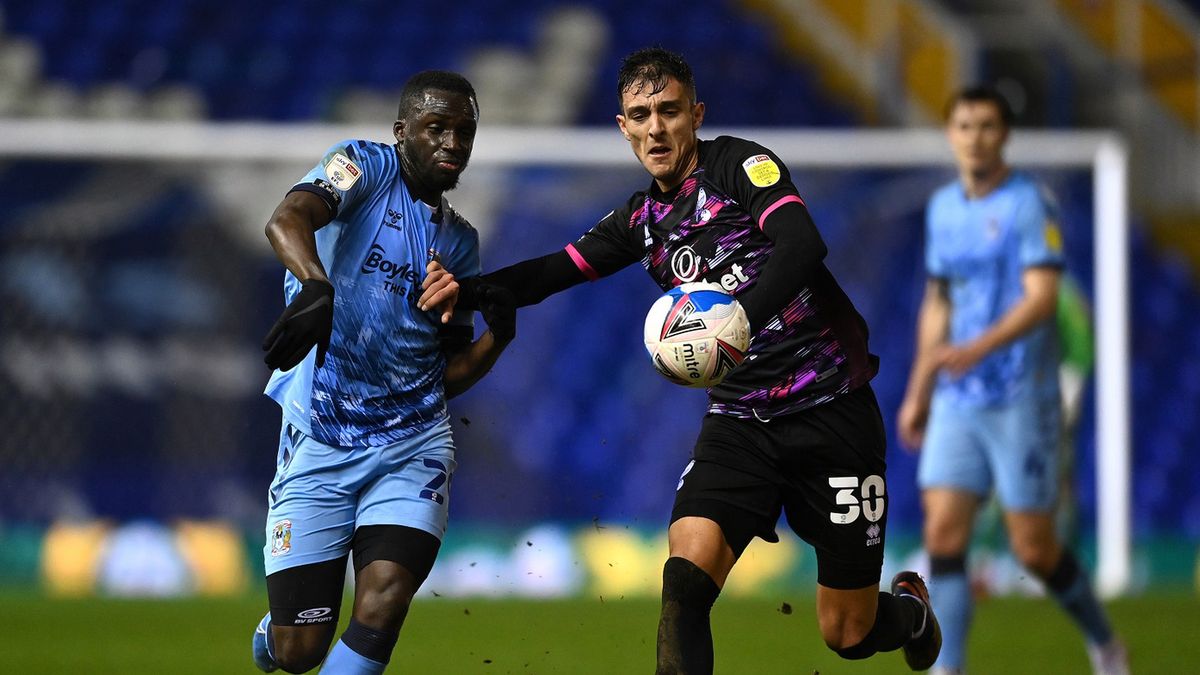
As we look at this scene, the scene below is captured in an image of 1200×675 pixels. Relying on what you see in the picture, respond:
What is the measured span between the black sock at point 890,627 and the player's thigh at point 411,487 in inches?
54.7

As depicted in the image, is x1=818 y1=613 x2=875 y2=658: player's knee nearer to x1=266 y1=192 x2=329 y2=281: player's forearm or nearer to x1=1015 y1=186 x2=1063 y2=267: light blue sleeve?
x1=266 y1=192 x2=329 y2=281: player's forearm

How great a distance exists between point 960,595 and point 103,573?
21.1ft

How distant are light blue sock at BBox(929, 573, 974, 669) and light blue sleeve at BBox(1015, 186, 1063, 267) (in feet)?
4.71

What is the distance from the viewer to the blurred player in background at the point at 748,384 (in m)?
4.43

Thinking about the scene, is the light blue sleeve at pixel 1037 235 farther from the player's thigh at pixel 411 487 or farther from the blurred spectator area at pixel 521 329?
the blurred spectator area at pixel 521 329

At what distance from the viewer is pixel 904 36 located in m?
13.0

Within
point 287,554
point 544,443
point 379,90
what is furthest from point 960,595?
point 379,90

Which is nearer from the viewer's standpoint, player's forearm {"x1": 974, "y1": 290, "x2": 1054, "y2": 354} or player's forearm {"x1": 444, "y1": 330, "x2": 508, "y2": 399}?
player's forearm {"x1": 444, "y1": 330, "x2": 508, "y2": 399}

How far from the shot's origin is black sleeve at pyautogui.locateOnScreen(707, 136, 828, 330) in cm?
425

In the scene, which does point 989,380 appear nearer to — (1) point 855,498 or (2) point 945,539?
(2) point 945,539

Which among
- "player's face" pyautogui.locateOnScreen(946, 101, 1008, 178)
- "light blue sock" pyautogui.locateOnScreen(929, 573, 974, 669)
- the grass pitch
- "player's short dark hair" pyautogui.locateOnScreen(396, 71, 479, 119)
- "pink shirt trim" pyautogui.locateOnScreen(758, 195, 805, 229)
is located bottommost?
the grass pitch

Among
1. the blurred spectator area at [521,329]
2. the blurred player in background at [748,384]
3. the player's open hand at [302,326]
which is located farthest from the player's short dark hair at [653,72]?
the blurred spectator area at [521,329]

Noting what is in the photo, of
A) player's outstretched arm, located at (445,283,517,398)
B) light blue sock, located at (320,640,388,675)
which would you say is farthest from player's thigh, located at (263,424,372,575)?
player's outstretched arm, located at (445,283,517,398)

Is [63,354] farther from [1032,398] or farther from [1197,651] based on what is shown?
[1197,651]
